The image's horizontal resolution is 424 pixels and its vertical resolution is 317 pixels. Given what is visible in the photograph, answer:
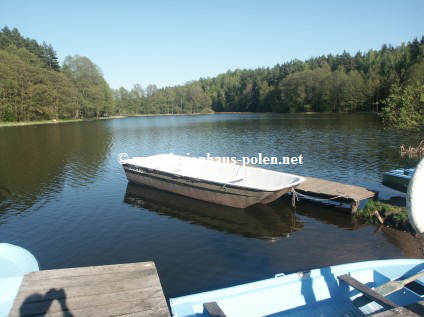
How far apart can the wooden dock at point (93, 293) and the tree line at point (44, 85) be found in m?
83.8

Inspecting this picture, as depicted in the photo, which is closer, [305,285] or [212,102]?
[305,285]

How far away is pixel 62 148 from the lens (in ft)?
122

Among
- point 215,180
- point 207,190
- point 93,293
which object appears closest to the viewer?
point 93,293

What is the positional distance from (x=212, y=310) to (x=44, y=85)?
298 ft

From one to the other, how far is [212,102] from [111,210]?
167 meters

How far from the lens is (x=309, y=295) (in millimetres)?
6172

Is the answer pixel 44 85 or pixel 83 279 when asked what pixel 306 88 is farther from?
pixel 83 279

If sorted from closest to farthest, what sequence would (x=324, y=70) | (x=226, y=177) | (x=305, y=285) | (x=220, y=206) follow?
(x=305, y=285), (x=220, y=206), (x=226, y=177), (x=324, y=70)

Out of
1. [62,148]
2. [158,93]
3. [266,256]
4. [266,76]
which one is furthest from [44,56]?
[266,256]

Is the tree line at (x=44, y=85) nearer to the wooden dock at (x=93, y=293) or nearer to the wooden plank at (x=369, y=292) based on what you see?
the wooden dock at (x=93, y=293)

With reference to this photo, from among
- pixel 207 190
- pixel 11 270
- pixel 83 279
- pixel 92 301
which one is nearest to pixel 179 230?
pixel 207 190

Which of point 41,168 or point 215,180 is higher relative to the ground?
point 215,180

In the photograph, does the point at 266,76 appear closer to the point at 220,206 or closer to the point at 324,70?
the point at 324,70

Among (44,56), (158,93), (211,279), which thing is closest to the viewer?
(211,279)
